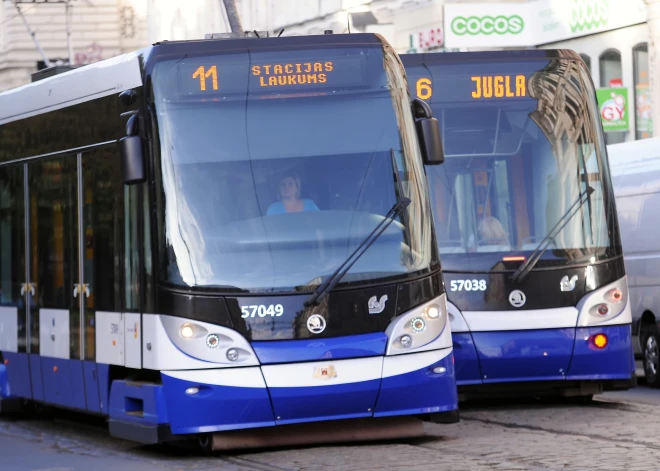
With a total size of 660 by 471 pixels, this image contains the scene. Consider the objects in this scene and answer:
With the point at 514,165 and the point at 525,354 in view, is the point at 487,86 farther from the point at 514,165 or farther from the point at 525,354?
the point at 525,354

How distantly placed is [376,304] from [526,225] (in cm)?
304

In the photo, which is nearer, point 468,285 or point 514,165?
point 468,285

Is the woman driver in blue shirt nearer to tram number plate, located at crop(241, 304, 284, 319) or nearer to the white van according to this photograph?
tram number plate, located at crop(241, 304, 284, 319)

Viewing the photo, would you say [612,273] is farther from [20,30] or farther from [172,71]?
[20,30]

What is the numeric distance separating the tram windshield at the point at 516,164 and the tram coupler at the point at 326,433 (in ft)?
7.94

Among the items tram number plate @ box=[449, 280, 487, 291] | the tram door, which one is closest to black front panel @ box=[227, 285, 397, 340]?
the tram door

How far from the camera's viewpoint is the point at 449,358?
1076 centimetres

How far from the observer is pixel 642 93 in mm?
27344

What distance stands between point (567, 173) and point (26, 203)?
4.06 m

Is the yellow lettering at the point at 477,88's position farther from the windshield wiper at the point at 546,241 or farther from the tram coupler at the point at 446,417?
the tram coupler at the point at 446,417

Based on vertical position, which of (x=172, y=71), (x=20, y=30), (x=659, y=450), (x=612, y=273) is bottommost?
(x=659, y=450)

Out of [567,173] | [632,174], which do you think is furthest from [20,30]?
[567,173]

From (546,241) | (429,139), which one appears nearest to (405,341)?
(429,139)

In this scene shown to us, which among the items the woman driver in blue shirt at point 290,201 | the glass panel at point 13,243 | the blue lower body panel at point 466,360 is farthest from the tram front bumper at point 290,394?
the glass panel at point 13,243
